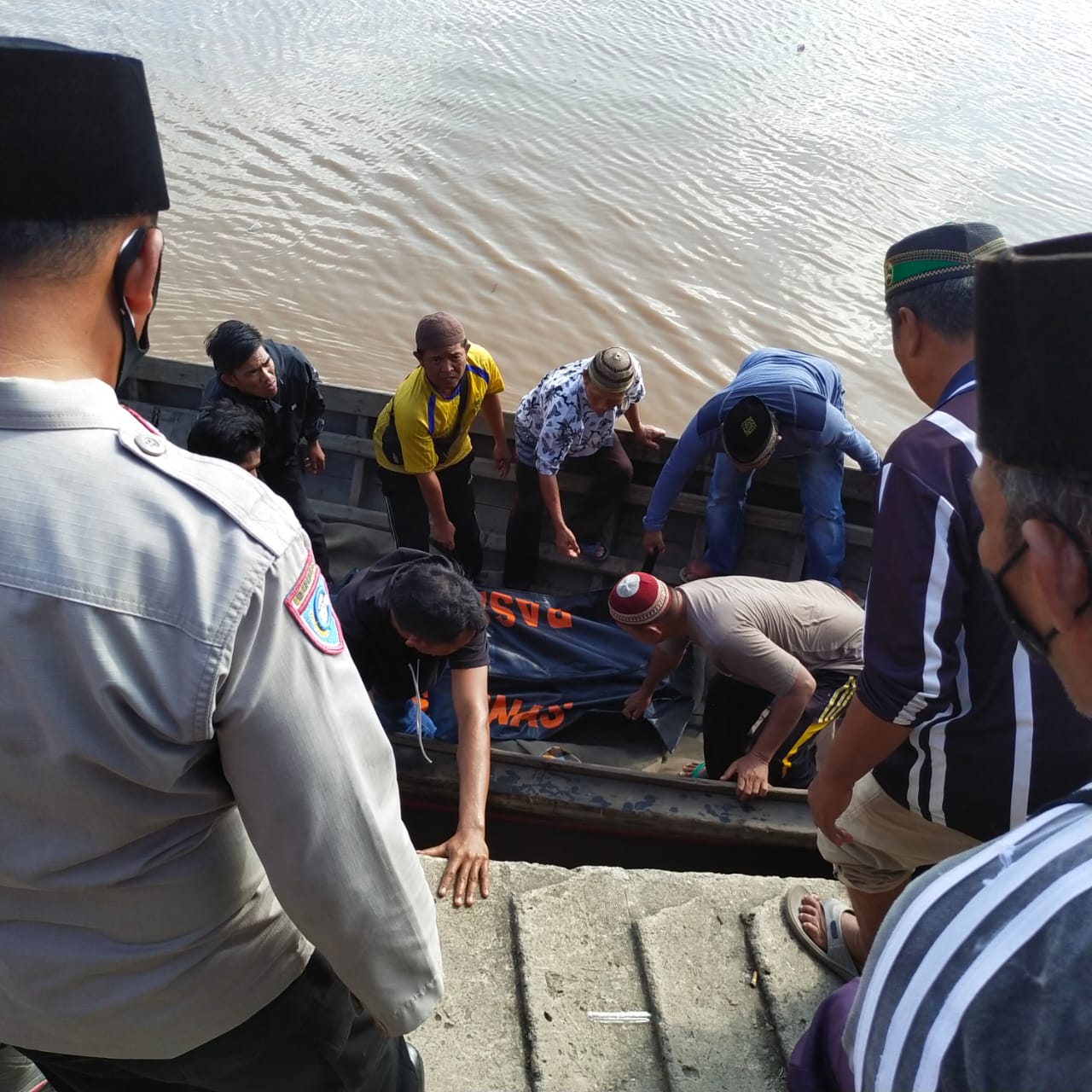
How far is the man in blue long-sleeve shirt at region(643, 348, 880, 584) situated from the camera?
405 cm

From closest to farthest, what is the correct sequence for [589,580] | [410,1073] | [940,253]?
[410,1073], [940,253], [589,580]

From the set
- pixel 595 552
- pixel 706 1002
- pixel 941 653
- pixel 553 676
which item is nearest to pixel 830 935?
pixel 706 1002

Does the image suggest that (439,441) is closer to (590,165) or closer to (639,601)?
(639,601)

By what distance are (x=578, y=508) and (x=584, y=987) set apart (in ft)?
9.45

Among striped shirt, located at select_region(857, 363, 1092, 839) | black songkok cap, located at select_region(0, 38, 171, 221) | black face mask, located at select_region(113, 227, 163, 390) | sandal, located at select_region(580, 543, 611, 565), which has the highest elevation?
black songkok cap, located at select_region(0, 38, 171, 221)

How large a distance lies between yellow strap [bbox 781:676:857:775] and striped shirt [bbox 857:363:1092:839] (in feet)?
5.05

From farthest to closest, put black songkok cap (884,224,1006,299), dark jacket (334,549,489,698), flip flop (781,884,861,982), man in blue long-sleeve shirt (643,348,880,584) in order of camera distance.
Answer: man in blue long-sleeve shirt (643,348,880,584) → dark jacket (334,549,489,698) → flip flop (781,884,861,982) → black songkok cap (884,224,1006,299)

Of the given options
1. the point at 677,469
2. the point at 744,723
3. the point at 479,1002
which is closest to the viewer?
the point at 479,1002

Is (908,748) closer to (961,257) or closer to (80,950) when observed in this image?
(961,257)

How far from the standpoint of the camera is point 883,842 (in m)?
2.11

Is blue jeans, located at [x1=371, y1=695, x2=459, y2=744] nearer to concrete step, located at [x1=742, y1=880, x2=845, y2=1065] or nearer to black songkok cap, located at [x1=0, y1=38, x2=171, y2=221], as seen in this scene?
concrete step, located at [x1=742, y1=880, x2=845, y2=1065]

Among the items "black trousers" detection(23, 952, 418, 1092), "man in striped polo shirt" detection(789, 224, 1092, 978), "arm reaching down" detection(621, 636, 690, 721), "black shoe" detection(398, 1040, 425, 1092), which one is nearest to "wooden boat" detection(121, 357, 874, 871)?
"arm reaching down" detection(621, 636, 690, 721)

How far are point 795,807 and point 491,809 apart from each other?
1094 mm

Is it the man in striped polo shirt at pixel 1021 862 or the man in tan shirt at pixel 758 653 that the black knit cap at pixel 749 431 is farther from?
the man in striped polo shirt at pixel 1021 862
